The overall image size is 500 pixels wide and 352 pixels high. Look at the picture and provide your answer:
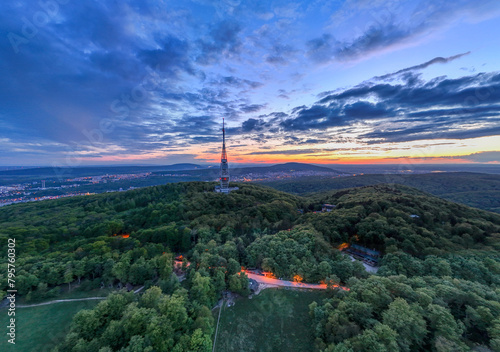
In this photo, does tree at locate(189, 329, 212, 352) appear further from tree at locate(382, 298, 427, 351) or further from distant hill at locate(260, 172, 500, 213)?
distant hill at locate(260, 172, 500, 213)

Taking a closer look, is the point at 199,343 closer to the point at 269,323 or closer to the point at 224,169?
the point at 269,323

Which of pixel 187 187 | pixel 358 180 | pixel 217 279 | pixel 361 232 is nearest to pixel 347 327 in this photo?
pixel 217 279

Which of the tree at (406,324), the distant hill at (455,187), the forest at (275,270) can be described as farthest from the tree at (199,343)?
the distant hill at (455,187)

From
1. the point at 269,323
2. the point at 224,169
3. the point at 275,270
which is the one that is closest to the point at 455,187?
the point at 224,169

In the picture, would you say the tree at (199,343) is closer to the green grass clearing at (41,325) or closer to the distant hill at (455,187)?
the green grass clearing at (41,325)

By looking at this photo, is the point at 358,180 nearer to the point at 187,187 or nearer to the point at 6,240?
the point at 187,187

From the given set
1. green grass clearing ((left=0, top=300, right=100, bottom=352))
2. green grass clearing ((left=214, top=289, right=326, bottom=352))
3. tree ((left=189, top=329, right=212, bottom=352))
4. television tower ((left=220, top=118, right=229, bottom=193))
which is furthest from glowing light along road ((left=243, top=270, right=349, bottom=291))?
television tower ((left=220, top=118, right=229, bottom=193))

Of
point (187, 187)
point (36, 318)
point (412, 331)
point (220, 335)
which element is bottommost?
point (220, 335)
